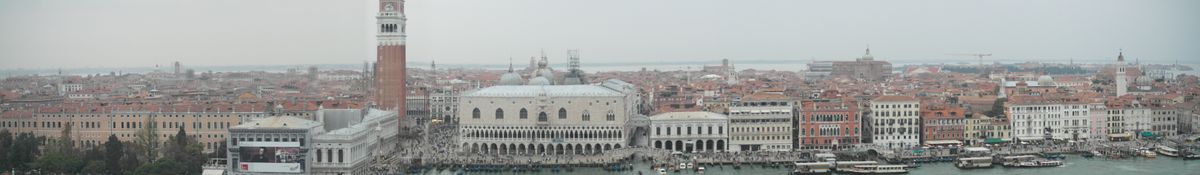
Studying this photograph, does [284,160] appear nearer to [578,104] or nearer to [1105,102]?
[578,104]

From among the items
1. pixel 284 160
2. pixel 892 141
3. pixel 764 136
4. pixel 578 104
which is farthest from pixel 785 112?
pixel 284 160

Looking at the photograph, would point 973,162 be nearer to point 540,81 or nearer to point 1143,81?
point 540,81

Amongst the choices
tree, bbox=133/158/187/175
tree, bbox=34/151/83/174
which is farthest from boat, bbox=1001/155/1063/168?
tree, bbox=34/151/83/174

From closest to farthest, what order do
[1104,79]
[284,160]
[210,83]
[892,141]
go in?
[284,160] → [892,141] → [210,83] → [1104,79]

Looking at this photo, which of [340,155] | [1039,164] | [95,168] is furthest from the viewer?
[1039,164]

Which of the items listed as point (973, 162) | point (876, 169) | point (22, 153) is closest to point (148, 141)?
point (22, 153)
